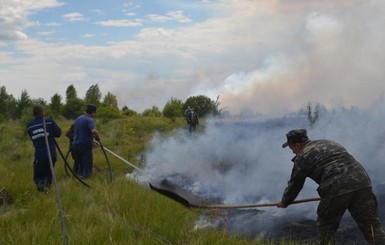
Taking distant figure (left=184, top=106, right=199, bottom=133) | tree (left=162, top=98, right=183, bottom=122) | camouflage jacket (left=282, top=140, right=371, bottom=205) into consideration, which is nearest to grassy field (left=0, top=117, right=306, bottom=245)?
camouflage jacket (left=282, top=140, right=371, bottom=205)

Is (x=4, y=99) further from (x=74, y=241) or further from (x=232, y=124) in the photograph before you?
(x=74, y=241)

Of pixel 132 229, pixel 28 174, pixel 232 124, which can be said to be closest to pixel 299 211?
pixel 132 229

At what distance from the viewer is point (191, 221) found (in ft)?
20.8

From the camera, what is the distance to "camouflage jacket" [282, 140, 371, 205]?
507 centimetres

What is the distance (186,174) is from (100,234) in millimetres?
7481

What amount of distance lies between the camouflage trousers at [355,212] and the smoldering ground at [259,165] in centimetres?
179

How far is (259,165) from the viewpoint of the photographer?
12.1 metres

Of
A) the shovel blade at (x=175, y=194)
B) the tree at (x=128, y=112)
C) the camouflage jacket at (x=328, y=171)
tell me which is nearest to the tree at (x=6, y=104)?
the tree at (x=128, y=112)

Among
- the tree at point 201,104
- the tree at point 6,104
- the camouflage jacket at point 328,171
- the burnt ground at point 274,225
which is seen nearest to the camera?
the camouflage jacket at point 328,171

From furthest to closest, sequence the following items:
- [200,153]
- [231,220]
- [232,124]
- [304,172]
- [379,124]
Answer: [232,124] → [200,153] → [379,124] → [231,220] → [304,172]

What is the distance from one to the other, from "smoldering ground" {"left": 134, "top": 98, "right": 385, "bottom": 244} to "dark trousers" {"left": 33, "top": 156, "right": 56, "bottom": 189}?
8.51 ft

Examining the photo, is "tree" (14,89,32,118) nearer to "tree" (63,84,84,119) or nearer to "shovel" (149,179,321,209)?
"tree" (63,84,84,119)

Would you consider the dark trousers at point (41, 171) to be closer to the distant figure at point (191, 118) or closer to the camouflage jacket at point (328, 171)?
the camouflage jacket at point (328, 171)

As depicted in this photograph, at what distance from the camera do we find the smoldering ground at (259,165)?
787 centimetres
